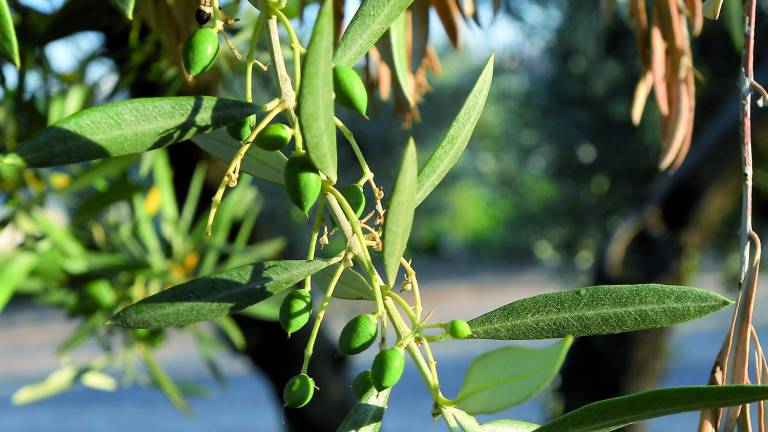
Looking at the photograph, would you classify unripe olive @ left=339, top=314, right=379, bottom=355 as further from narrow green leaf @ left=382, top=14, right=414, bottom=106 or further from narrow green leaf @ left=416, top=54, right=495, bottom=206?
narrow green leaf @ left=382, top=14, right=414, bottom=106

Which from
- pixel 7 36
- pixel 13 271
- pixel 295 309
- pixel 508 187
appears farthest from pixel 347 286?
pixel 508 187

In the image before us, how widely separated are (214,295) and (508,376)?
0.30 feet

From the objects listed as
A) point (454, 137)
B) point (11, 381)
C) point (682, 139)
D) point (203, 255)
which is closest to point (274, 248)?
point (203, 255)

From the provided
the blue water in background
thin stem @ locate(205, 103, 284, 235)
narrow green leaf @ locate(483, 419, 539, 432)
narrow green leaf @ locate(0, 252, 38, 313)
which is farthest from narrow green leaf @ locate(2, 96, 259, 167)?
the blue water in background

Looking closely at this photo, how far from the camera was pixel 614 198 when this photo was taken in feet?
10.0

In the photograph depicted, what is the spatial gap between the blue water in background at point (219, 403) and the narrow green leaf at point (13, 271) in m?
4.21

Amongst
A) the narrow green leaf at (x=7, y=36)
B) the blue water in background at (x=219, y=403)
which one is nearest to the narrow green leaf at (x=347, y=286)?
the narrow green leaf at (x=7, y=36)

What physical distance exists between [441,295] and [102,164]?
7.98 metres

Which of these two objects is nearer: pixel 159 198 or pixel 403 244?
pixel 403 244

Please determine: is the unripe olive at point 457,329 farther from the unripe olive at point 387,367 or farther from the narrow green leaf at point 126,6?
the narrow green leaf at point 126,6

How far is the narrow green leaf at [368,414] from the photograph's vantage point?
27 cm

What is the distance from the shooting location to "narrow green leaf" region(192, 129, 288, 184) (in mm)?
298

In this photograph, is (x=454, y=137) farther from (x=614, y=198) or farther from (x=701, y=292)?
(x=614, y=198)

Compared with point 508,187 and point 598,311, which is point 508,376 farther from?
point 508,187
